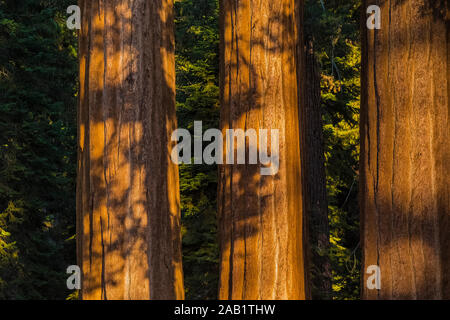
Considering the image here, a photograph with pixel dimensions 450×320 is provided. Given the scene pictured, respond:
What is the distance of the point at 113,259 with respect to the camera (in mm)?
5016

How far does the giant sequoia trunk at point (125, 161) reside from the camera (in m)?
5.03

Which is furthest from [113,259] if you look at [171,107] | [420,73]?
[420,73]

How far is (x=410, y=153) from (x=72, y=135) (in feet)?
57.8

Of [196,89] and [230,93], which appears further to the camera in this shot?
[196,89]

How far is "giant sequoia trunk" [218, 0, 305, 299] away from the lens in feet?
16.8

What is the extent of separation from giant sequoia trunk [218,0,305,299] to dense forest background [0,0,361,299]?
6.42 metres

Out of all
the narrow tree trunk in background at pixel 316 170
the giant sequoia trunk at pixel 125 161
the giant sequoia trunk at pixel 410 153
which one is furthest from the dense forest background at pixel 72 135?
the giant sequoia trunk at pixel 410 153

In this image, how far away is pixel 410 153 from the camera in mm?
4418

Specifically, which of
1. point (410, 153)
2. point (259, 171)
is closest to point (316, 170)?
point (259, 171)

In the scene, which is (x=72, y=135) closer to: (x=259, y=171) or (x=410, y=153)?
(x=259, y=171)

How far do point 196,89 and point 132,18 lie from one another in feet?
28.8

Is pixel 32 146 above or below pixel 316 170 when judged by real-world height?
above

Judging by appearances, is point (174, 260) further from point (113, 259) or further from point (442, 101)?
point (442, 101)
